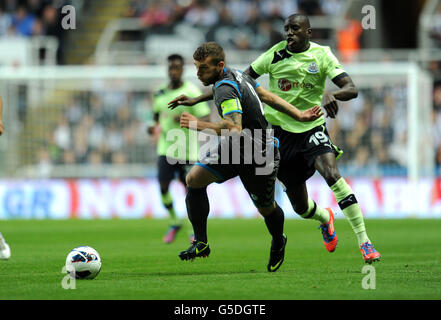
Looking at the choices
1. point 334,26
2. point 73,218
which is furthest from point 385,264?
point 334,26

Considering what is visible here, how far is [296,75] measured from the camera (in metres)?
9.27

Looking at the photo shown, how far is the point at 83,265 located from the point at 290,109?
255 centimetres

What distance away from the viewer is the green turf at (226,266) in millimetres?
6613

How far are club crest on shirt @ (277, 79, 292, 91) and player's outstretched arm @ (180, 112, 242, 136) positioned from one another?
1999 millimetres

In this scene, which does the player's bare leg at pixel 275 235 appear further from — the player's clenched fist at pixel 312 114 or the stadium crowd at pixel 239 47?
the stadium crowd at pixel 239 47

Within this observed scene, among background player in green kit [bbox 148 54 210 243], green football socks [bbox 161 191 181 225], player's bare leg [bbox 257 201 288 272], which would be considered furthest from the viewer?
green football socks [bbox 161 191 181 225]

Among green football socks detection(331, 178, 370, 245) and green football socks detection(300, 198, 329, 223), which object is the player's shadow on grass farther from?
green football socks detection(300, 198, 329, 223)

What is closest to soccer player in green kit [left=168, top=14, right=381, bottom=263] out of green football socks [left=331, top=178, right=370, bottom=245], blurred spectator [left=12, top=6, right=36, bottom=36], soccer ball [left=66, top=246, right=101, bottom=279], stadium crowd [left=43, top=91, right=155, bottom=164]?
green football socks [left=331, top=178, right=370, bottom=245]

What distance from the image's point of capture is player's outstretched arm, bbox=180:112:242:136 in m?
7.30

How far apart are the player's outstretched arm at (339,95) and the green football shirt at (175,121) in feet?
14.0

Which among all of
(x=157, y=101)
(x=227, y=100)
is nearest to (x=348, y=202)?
(x=227, y=100)

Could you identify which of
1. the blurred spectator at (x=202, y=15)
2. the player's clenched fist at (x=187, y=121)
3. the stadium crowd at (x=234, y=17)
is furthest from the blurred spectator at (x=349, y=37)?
the player's clenched fist at (x=187, y=121)

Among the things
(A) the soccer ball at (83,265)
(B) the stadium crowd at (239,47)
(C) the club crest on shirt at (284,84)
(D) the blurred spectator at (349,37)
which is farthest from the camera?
(D) the blurred spectator at (349,37)

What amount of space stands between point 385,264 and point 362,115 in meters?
12.1
